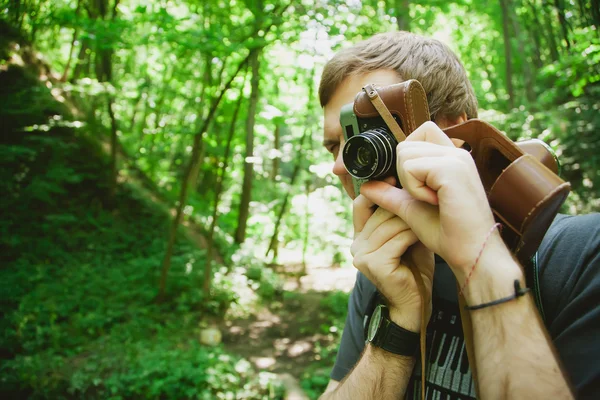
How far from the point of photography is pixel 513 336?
767 mm

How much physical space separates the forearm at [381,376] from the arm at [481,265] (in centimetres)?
38

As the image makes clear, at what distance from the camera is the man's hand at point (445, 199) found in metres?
0.84

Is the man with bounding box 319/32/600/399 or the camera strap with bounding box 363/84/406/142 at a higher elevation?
the camera strap with bounding box 363/84/406/142

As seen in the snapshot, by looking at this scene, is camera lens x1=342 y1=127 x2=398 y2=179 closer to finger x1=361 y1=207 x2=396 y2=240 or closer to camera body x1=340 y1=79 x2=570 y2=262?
camera body x1=340 y1=79 x2=570 y2=262

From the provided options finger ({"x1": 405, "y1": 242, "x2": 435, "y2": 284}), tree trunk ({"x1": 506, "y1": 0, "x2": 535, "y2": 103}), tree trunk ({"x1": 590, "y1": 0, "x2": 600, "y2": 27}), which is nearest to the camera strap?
finger ({"x1": 405, "y1": 242, "x2": 435, "y2": 284})

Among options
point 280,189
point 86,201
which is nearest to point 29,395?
point 86,201

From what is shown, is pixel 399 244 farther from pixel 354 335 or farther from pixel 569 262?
pixel 354 335

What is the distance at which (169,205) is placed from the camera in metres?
9.11

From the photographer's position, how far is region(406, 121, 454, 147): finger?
3.18 ft

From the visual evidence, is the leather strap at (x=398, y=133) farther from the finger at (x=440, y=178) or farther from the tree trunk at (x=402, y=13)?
the tree trunk at (x=402, y=13)

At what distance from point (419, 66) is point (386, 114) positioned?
408 mm

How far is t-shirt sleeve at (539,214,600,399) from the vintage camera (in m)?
0.49

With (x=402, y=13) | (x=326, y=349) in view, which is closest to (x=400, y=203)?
(x=326, y=349)

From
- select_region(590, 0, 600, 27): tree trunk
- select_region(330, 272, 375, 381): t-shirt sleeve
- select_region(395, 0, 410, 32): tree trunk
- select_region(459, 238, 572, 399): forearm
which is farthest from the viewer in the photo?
select_region(395, 0, 410, 32): tree trunk
